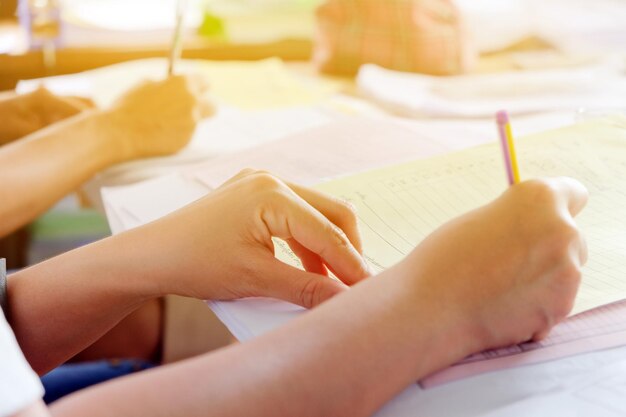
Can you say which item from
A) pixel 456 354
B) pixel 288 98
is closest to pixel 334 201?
pixel 456 354

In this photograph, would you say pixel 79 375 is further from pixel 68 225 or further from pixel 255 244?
pixel 68 225

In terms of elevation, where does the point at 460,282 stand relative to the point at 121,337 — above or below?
above

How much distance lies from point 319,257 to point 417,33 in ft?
2.67

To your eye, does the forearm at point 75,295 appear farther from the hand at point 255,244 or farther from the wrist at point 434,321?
the wrist at point 434,321

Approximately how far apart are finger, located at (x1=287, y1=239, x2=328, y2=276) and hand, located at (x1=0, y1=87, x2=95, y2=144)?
60cm

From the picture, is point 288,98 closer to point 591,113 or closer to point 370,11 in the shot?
point 370,11

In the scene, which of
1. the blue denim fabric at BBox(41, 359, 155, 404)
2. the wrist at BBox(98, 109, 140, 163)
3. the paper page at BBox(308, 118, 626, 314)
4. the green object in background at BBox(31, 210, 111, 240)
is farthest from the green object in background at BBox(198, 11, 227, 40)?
the paper page at BBox(308, 118, 626, 314)

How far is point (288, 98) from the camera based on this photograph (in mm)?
1180

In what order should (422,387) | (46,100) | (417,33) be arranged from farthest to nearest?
(417,33) < (46,100) < (422,387)

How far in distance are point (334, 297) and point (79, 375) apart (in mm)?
522

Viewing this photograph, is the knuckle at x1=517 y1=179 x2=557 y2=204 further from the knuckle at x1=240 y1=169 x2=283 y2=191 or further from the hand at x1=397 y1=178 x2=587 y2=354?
the knuckle at x1=240 y1=169 x2=283 y2=191

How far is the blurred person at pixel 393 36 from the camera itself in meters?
1.32

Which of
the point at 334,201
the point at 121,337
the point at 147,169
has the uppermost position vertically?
the point at 334,201

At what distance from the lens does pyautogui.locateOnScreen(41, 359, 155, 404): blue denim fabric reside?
874 mm
